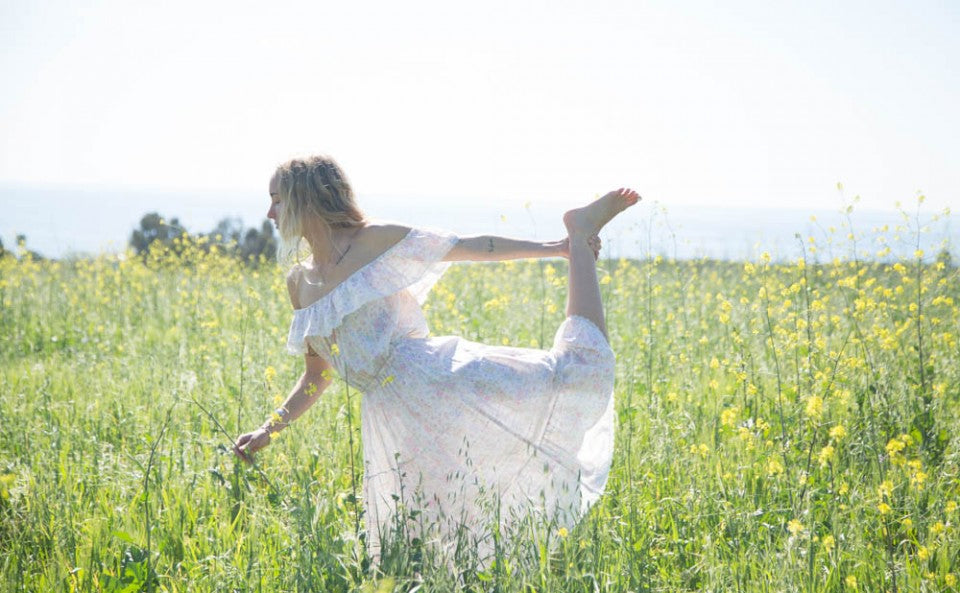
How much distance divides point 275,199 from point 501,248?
0.80 meters

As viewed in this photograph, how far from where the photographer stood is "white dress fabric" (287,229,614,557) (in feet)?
8.00

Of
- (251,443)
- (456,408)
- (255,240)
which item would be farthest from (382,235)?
(255,240)

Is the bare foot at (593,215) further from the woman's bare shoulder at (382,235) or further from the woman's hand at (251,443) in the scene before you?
the woman's hand at (251,443)

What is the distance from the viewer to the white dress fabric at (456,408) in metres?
2.44

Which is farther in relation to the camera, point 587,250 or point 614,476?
point 614,476

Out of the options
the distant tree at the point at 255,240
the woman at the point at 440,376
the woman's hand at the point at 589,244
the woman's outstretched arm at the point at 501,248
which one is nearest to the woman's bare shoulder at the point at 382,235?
the woman at the point at 440,376

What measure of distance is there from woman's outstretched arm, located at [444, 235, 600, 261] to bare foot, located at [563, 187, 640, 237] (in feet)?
0.14

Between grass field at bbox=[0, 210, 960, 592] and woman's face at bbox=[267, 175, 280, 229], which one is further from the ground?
woman's face at bbox=[267, 175, 280, 229]

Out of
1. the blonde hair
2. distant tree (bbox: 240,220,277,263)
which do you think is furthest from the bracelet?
distant tree (bbox: 240,220,277,263)

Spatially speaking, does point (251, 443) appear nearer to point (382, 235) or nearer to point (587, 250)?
point (382, 235)

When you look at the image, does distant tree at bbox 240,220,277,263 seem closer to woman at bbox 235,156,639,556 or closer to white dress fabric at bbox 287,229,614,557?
woman at bbox 235,156,639,556

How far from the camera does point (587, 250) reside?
2.60 meters

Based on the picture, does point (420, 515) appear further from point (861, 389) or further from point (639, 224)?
point (861, 389)

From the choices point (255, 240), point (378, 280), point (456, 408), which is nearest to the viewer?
Answer: point (456, 408)
